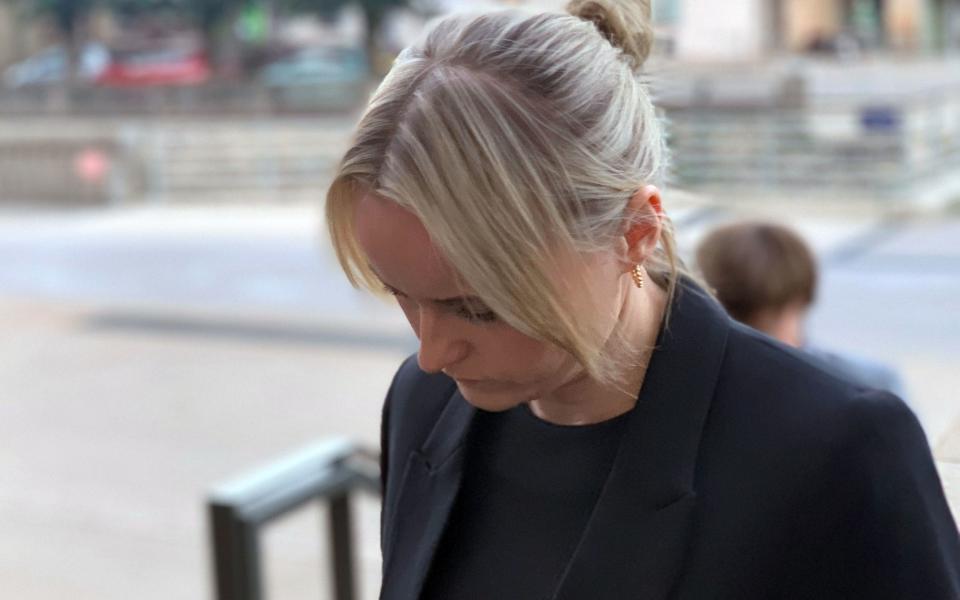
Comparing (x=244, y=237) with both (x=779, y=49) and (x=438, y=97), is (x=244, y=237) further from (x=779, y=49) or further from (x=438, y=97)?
(x=779, y=49)

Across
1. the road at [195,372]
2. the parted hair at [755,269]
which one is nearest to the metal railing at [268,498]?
the road at [195,372]

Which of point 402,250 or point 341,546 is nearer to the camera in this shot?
point 402,250

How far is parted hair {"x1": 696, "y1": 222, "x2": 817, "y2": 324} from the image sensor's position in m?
2.41

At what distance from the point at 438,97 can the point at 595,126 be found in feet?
0.41

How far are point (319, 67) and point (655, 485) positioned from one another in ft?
85.5

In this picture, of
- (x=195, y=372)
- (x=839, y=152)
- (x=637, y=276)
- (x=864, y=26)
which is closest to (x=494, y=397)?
(x=637, y=276)

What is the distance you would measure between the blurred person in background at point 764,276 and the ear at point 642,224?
1252 mm

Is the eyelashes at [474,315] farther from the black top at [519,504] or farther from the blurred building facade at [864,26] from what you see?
the blurred building facade at [864,26]

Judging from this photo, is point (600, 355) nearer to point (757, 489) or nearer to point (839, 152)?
point (757, 489)

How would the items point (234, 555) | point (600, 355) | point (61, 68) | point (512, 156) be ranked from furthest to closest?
1. point (61, 68)
2. point (234, 555)
3. point (600, 355)
4. point (512, 156)

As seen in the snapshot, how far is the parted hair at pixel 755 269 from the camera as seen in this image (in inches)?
94.7

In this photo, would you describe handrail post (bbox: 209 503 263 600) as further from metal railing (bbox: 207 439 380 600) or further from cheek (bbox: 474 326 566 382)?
cheek (bbox: 474 326 566 382)

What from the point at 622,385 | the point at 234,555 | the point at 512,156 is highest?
the point at 512,156

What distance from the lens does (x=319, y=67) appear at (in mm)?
26594
